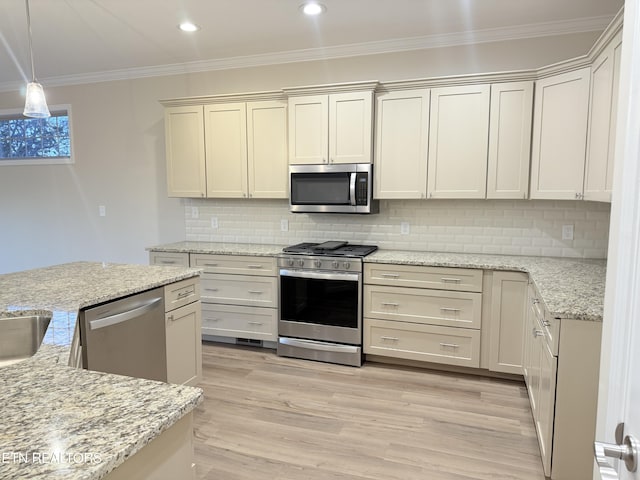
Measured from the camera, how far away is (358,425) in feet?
8.42

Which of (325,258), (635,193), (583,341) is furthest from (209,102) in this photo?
(635,193)

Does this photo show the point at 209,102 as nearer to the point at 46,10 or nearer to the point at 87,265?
the point at 46,10

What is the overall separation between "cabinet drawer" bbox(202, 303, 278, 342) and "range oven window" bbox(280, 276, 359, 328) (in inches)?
6.7

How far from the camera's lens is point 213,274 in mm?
3852

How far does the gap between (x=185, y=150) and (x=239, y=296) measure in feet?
5.07

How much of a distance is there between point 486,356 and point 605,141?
1.69 m

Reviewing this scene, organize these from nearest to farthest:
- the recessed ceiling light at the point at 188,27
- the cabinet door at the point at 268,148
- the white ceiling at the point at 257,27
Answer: the white ceiling at the point at 257,27, the recessed ceiling light at the point at 188,27, the cabinet door at the point at 268,148

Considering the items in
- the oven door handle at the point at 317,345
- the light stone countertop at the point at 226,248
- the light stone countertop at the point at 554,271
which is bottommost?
the oven door handle at the point at 317,345

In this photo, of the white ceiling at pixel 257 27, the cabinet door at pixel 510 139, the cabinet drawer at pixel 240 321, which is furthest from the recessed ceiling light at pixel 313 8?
the cabinet drawer at pixel 240 321

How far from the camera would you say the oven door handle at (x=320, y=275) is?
3.39m

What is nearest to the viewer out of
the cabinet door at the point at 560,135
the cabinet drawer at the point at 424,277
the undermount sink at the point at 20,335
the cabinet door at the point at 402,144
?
the undermount sink at the point at 20,335

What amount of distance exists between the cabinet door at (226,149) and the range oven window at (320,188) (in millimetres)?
568

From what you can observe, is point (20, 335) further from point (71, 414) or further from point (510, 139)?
point (510, 139)

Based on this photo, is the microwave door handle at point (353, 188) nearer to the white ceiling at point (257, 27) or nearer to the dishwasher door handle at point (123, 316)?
the white ceiling at point (257, 27)
